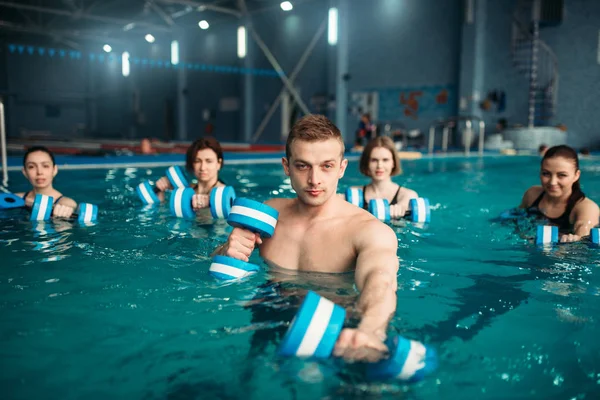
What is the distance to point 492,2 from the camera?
18547mm

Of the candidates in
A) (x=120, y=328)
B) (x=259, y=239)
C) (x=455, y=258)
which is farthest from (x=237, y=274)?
(x=455, y=258)

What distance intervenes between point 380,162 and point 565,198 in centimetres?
177

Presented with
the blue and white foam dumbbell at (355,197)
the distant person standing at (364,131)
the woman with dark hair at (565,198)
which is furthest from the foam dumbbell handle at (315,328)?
the distant person standing at (364,131)

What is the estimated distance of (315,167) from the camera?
2.49m

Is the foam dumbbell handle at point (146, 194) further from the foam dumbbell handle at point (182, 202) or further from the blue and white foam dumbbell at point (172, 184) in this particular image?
the foam dumbbell handle at point (182, 202)

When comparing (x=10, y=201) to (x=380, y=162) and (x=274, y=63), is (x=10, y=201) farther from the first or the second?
(x=274, y=63)

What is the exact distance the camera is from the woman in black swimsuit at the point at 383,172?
218 inches

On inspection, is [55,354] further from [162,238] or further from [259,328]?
[162,238]

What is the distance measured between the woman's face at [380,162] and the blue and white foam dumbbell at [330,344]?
3.65 metres

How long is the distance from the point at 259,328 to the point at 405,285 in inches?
47.9

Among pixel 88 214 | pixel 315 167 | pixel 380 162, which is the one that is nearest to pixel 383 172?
pixel 380 162

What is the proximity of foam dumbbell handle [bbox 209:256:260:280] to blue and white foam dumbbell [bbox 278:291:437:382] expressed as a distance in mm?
817

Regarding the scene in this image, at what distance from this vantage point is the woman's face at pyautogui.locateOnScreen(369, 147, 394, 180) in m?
5.51

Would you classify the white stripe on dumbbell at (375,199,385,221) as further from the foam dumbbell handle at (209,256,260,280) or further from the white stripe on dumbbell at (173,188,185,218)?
the foam dumbbell handle at (209,256,260,280)
